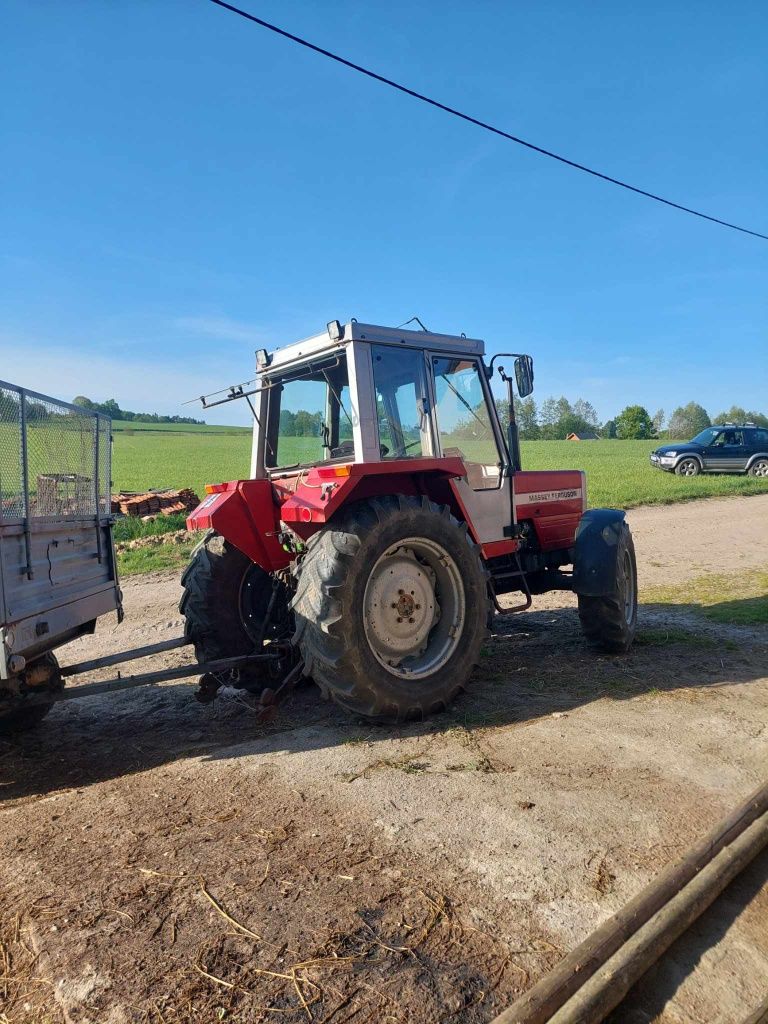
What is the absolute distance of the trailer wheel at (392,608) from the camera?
4.06 metres

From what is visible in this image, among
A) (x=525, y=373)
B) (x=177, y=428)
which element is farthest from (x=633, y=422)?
(x=525, y=373)

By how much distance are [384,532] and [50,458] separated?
1.87 metres

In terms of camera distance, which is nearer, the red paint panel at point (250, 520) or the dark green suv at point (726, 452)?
the red paint panel at point (250, 520)

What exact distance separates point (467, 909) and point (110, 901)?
1.23 meters

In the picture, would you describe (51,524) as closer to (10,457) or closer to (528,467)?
(10,457)

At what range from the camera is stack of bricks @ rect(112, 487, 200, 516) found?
49.1 ft

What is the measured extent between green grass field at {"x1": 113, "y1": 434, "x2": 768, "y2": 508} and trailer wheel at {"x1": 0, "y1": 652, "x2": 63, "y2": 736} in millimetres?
2299

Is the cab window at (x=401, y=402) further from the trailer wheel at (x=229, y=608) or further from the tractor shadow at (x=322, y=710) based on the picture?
the tractor shadow at (x=322, y=710)

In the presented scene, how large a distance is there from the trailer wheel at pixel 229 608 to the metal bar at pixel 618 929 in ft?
9.83

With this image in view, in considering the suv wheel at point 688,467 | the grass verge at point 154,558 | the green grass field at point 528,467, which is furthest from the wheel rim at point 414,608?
the suv wheel at point 688,467

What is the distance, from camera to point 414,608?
461 cm

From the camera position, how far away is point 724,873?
2545 millimetres

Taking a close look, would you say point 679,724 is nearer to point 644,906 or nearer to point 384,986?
point 644,906

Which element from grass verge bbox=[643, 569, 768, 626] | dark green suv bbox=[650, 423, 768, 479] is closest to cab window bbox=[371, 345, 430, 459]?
grass verge bbox=[643, 569, 768, 626]
